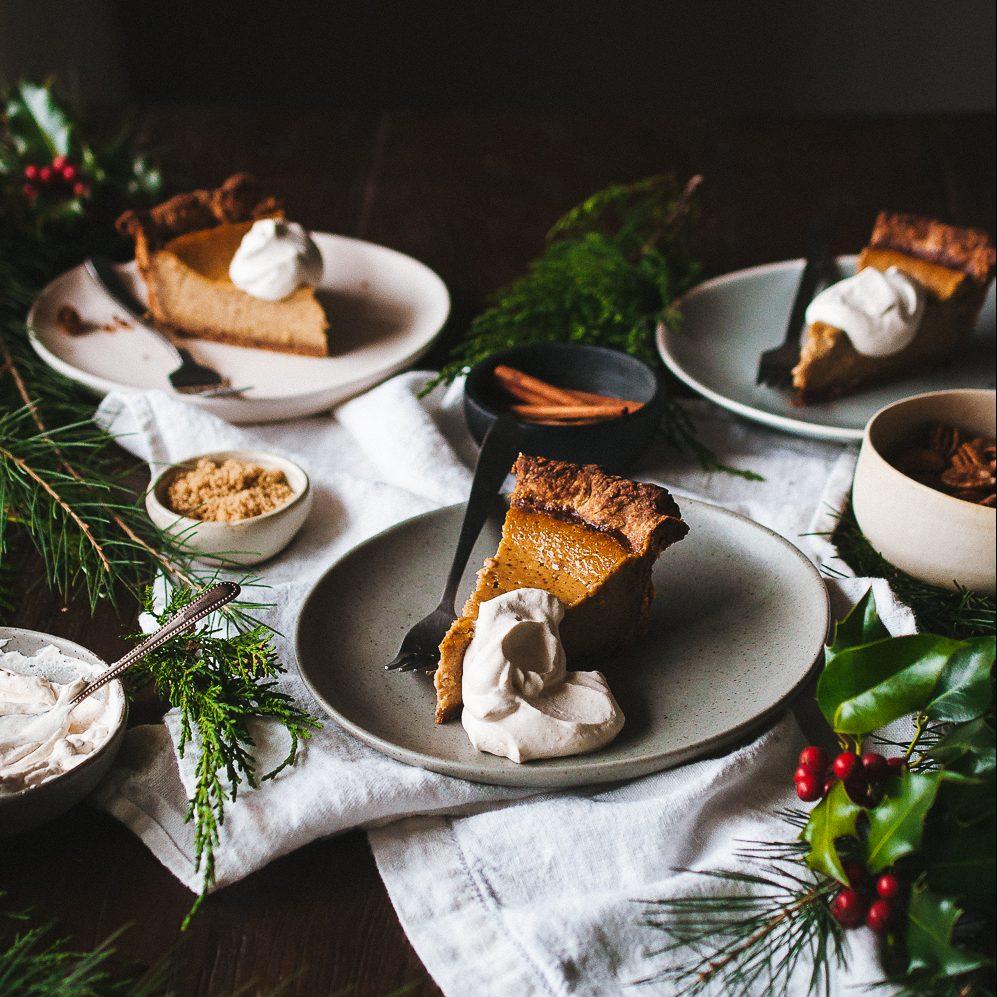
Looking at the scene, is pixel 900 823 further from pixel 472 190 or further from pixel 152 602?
pixel 472 190

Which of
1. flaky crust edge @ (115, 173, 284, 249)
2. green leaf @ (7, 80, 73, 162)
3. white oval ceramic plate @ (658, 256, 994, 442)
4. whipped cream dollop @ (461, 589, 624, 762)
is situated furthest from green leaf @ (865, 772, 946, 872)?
green leaf @ (7, 80, 73, 162)

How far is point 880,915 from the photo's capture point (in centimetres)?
131

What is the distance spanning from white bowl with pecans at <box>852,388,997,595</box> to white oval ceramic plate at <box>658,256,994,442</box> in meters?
0.26

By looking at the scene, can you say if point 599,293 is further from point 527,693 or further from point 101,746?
point 101,746

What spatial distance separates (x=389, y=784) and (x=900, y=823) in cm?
63

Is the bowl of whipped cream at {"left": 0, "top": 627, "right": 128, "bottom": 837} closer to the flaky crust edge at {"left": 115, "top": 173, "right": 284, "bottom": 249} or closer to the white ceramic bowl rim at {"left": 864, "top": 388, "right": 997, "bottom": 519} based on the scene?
the white ceramic bowl rim at {"left": 864, "top": 388, "right": 997, "bottom": 519}

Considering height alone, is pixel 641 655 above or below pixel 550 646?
below

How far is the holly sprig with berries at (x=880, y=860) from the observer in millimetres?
1269

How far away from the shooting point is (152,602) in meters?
1.90

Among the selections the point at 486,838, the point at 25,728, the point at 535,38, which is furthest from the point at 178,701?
the point at 535,38

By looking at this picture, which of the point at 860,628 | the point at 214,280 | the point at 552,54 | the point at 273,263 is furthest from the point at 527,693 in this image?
the point at 552,54

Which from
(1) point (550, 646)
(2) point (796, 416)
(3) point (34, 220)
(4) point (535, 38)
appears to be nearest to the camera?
(1) point (550, 646)

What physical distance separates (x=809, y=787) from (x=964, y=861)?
0.70ft

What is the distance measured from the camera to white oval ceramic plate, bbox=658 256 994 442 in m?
2.46
